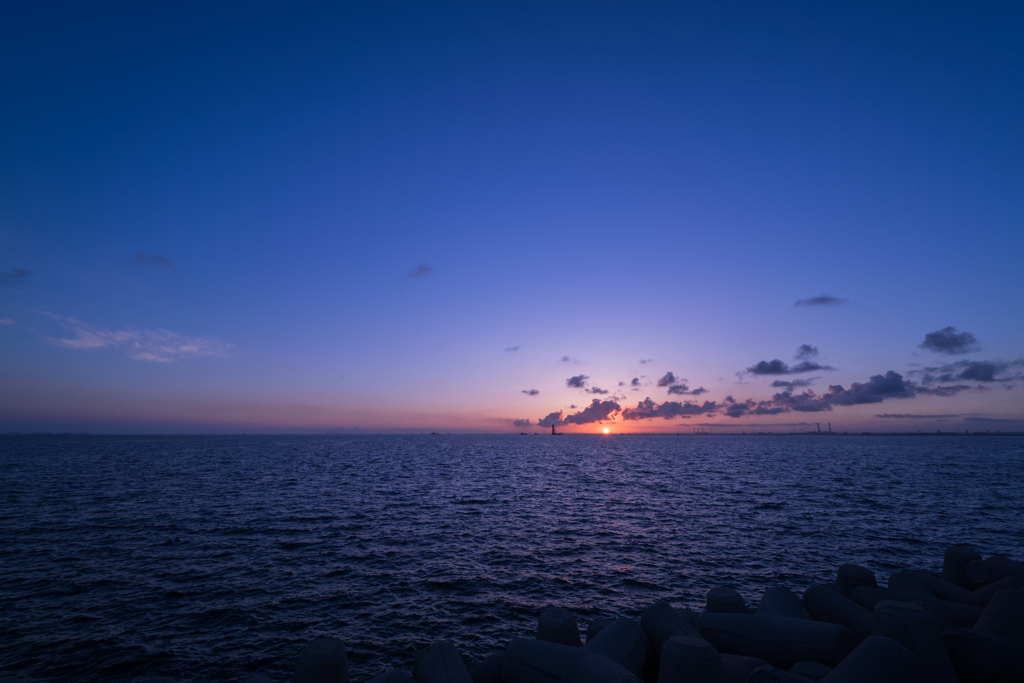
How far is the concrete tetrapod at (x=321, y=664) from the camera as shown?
265 inches

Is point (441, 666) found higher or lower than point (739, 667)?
lower

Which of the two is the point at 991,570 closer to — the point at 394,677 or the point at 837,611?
the point at 837,611

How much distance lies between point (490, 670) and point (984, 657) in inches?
329

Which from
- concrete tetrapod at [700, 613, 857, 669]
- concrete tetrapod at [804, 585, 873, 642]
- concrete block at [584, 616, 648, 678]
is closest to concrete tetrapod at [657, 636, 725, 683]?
concrete block at [584, 616, 648, 678]

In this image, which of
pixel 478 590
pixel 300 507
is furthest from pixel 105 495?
pixel 478 590

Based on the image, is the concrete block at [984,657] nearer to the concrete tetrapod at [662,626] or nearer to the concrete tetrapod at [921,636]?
the concrete tetrapod at [921,636]

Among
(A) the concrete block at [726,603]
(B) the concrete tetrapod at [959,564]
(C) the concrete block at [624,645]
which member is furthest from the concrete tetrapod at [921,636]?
(B) the concrete tetrapod at [959,564]

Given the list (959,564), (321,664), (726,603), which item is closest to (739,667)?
(726,603)

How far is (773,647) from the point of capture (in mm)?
8625

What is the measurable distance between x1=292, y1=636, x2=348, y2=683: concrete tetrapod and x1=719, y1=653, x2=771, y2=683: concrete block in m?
5.99

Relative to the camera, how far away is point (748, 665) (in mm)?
7258

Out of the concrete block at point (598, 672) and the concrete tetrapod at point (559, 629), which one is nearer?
the concrete block at point (598, 672)

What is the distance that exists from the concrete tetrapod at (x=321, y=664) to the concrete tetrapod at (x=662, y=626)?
19.6 feet

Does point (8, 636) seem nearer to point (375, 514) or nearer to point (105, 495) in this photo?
point (375, 514)
